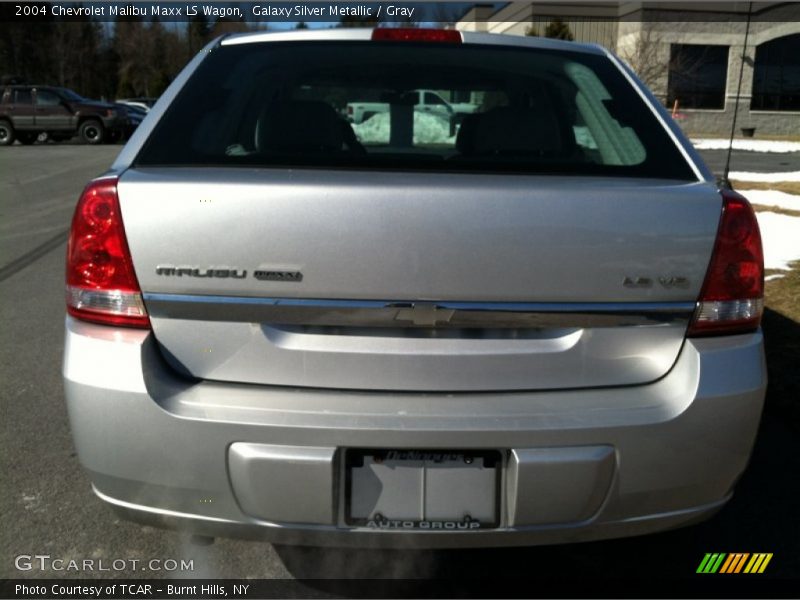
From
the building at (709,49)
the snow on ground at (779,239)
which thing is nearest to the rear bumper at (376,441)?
the snow on ground at (779,239)

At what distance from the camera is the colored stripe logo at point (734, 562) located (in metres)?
2.57

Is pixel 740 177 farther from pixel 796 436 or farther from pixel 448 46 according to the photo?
pixel 448 46

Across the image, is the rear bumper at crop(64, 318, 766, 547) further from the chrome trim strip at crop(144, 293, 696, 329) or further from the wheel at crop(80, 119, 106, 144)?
the wheel at crop(80, 119, 106, 144)

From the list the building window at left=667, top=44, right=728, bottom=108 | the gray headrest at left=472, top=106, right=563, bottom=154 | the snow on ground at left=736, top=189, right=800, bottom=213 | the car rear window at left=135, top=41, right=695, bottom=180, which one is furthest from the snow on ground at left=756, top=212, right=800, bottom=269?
the building window at left=667, top=44, right=728, bottom=108

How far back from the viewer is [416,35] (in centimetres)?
270

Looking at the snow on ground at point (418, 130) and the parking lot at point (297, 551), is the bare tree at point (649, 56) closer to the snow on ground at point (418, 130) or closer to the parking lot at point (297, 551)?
Answer: the snow on ground at point (418, 130)

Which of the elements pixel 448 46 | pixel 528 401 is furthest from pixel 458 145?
pixel 528 401

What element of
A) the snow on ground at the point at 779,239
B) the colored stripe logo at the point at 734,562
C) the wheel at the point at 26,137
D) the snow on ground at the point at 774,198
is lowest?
the wheel at the point at 26,137

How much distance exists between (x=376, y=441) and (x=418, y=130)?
2521 mm

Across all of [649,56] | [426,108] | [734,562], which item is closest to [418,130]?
[426,108]

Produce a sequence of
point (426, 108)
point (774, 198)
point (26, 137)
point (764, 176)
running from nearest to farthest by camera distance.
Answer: point (426, 108), point (774, 198), point (764, 176), point (26, 137)

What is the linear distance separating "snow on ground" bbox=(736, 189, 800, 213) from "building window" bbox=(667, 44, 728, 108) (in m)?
24.6

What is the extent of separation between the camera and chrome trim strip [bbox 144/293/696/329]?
1.94 m

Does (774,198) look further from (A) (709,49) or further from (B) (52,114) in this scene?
(A) (709,49)
